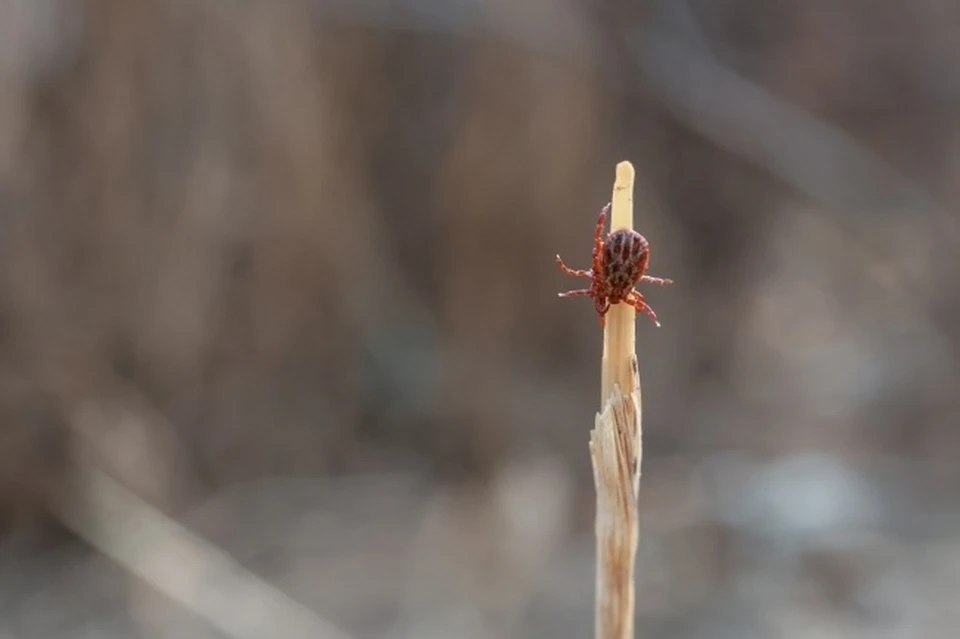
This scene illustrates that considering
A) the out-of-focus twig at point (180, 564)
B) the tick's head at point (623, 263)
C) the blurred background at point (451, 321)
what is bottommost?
the tick's head at point (623, 263)

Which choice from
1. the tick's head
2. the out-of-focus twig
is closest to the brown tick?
the tick's head

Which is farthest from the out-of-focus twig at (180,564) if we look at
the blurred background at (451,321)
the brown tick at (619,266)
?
the brown tick at (619,266)

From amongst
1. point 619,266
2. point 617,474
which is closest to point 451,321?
point 619,266

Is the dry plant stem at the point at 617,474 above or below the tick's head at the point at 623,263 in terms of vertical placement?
below

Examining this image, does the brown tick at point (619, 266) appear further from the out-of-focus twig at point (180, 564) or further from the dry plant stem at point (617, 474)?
the out-of-focus twig at point (180, 564)

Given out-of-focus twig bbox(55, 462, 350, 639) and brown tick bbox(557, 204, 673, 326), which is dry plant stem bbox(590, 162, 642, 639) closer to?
brown tick bbox(557, 204, 673, 326)

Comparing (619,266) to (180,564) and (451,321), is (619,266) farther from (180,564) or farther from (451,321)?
(451,321)

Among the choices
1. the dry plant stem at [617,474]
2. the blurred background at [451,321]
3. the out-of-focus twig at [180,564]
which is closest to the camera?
the dry plant stem at [617,474]
